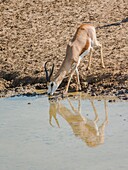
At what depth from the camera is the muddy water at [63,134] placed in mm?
8297

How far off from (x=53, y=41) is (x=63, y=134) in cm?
627

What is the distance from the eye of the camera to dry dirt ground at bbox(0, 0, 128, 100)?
13.3 m

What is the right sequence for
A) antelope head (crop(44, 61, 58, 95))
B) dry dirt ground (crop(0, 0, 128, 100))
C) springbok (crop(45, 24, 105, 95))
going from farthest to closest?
dry dirt ground (crop(0, 0, 128, 100)), springbok (crop(45, 24, 105, 95)), antelope head (crop(44, 61, 58, 95))

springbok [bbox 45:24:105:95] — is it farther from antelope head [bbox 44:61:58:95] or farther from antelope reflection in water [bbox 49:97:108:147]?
antelope reflection in water [bbox 49:97:108:147]

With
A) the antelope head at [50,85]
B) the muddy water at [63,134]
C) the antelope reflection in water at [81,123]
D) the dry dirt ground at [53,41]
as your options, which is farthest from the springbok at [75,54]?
the antelope reflection in water at [81,123]

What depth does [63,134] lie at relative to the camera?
31.9 ft

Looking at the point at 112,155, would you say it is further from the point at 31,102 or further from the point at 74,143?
the point at 31,102

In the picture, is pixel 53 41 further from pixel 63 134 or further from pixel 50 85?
pixel 63 134

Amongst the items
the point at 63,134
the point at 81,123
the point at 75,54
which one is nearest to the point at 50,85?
the point at 75,54

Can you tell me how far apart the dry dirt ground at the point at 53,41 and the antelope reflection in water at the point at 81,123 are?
97 centimetres

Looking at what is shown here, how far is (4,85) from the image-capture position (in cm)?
1380

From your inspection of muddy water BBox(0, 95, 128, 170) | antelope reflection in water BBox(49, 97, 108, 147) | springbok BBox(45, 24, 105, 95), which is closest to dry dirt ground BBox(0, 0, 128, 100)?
springbok BBox(45, 24, 105, 95)

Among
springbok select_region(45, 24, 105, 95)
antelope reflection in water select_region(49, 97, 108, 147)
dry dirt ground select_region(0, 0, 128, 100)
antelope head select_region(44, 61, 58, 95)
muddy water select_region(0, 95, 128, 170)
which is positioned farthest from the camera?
dry dirt ground select_region(0, 0, 128, 100)

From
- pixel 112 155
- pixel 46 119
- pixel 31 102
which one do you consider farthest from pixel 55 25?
pixel 112 155
